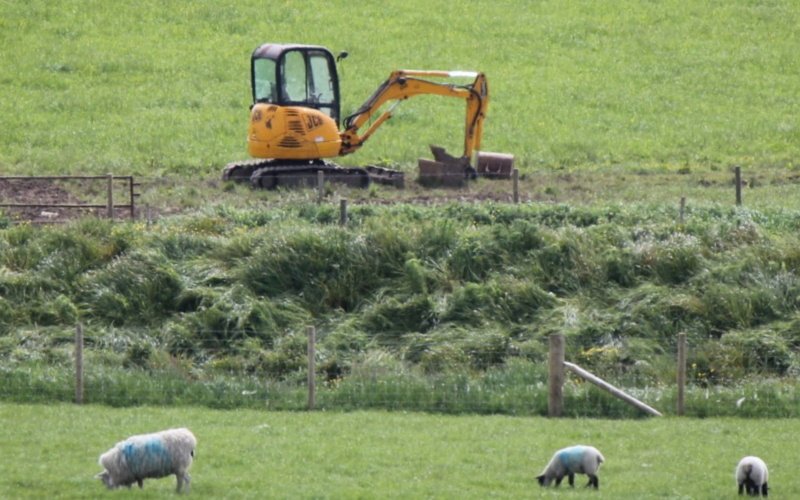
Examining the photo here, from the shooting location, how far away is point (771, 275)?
1909 cm

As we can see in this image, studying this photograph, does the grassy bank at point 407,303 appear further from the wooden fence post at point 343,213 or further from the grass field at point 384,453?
the grass field at point 384,453

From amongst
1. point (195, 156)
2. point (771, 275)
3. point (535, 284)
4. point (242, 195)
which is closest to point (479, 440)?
point (535, 284)

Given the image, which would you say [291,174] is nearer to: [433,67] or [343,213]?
[343,213]

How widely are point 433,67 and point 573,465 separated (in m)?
32.7

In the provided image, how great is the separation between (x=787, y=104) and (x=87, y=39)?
88.2ft

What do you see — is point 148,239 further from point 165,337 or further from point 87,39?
point 87,39

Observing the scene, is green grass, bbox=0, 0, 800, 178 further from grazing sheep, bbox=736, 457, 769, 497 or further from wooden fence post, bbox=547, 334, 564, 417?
grazing sheep, bbox=736, 457, 769, 497

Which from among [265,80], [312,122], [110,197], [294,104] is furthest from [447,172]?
[110,197]

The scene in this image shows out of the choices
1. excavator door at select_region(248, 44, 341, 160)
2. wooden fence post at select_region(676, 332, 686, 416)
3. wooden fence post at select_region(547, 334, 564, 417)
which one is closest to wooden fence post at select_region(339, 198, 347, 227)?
excavator door at select_region(248, 44, 341, 160)

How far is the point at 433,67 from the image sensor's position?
1683 inches

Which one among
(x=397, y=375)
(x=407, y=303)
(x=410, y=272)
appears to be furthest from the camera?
(x=410, y=272)

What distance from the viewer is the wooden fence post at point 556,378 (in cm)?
1496

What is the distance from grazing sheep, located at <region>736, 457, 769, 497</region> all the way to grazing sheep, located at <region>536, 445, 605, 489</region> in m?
1.33

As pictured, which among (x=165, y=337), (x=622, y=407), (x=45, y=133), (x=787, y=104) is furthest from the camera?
(x=787, y=104)
